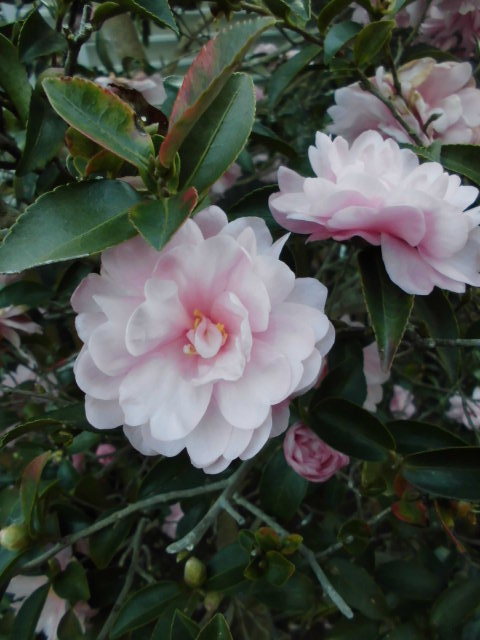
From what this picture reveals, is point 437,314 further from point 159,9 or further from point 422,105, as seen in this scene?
point 159,9

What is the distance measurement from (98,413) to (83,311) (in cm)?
9

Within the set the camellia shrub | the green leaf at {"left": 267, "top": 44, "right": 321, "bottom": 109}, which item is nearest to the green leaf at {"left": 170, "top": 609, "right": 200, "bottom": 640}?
the camellia shrub

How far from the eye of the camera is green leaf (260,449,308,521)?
76 centimetres

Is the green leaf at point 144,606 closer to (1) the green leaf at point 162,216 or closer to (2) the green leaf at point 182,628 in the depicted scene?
(2) the green leaf at point 182,628

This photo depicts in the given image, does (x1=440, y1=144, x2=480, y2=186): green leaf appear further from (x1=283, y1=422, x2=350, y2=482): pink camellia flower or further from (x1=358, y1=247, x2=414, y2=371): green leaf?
(x1=283, y1=422, x2=350, y2=482): pink camellia flower

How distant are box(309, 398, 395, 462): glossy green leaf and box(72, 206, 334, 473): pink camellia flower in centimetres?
16

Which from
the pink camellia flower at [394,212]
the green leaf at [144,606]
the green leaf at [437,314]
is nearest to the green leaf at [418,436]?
the green leaf at [437,314]

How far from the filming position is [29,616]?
2.33ft

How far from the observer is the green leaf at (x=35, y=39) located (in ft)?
2.10

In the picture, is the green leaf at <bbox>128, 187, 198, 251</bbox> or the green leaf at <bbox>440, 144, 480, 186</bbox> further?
the green leaf at <bbox>440, 144, 480, 186</bbox>

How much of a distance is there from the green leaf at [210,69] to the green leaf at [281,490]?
50 cm

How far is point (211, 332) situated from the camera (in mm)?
526

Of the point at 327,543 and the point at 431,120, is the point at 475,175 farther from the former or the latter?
the point at 327,543

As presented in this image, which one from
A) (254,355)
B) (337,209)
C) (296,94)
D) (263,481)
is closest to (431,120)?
(337,209)
